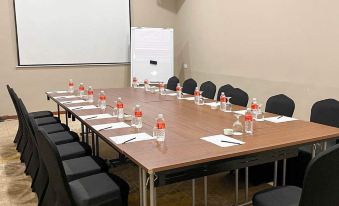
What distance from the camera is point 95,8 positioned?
23.7ft

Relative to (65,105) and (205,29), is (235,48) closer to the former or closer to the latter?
(205,29)

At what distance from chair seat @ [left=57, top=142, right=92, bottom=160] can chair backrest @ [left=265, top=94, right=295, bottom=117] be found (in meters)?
1.95

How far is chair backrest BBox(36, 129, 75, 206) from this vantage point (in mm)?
1868

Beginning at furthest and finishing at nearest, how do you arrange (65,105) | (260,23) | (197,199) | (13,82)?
(13,82) → (260,23) → (65,105) → (197,199)

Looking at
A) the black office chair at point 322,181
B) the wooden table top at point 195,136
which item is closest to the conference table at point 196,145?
the wooden table top at point 195,136

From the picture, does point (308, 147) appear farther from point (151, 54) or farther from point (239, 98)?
point (151, 54)

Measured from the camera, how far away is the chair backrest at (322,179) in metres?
1.43

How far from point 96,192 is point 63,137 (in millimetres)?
1579

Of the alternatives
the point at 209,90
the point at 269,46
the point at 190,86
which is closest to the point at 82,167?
the point at 209,90

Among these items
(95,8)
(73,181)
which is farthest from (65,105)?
(95,8)

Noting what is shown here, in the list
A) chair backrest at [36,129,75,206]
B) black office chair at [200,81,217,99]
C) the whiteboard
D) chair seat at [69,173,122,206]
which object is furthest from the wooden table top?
the whiteboard

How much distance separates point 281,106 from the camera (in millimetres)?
3541

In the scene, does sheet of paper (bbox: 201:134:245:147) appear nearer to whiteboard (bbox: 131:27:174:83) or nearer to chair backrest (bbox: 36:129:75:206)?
chair backrest (bbox: 36:129:75:206)

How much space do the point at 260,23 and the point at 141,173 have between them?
13.9 ft
